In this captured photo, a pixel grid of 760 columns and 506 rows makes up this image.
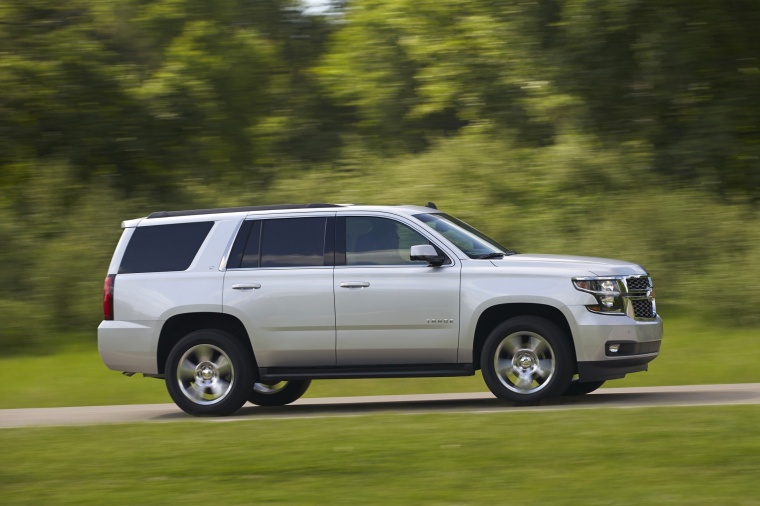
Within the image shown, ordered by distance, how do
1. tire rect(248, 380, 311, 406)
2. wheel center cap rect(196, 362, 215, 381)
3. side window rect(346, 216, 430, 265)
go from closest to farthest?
side window rect(346, 216, 430, 265) < wheel center cap rect(196, 362, 215, 381) < tire rect(248, 380, 311, 406)

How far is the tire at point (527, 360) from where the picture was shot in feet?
35.0

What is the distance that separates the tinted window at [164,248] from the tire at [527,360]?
9.55ft

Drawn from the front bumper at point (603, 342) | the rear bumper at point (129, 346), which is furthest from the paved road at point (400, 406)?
the rear bumper at point (129, 346)

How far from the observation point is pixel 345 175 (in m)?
22.1

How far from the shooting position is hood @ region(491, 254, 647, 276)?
10.8 meters

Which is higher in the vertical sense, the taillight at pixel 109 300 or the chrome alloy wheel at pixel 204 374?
the taillight at pixel 109 300

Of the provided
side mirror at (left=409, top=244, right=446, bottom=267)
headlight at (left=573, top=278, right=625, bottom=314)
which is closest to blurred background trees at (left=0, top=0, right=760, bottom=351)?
headlight at (left=573, top=278, right=625, bottom=314)

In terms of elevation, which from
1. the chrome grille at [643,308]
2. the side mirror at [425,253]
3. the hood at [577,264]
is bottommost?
the chrome grille at [643,308]

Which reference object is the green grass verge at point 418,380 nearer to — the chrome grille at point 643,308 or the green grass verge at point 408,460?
the chrome grille at point 643,308

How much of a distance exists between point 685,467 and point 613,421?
2.00 m

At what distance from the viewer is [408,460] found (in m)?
8.09

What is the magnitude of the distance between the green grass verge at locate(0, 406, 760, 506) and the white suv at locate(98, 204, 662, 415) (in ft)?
2.63

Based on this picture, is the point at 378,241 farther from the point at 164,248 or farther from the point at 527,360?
the point at 164,248

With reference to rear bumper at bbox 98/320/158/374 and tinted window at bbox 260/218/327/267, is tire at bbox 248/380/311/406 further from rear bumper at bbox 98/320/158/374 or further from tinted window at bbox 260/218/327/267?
tinted window at bbox 260/218/327/267
